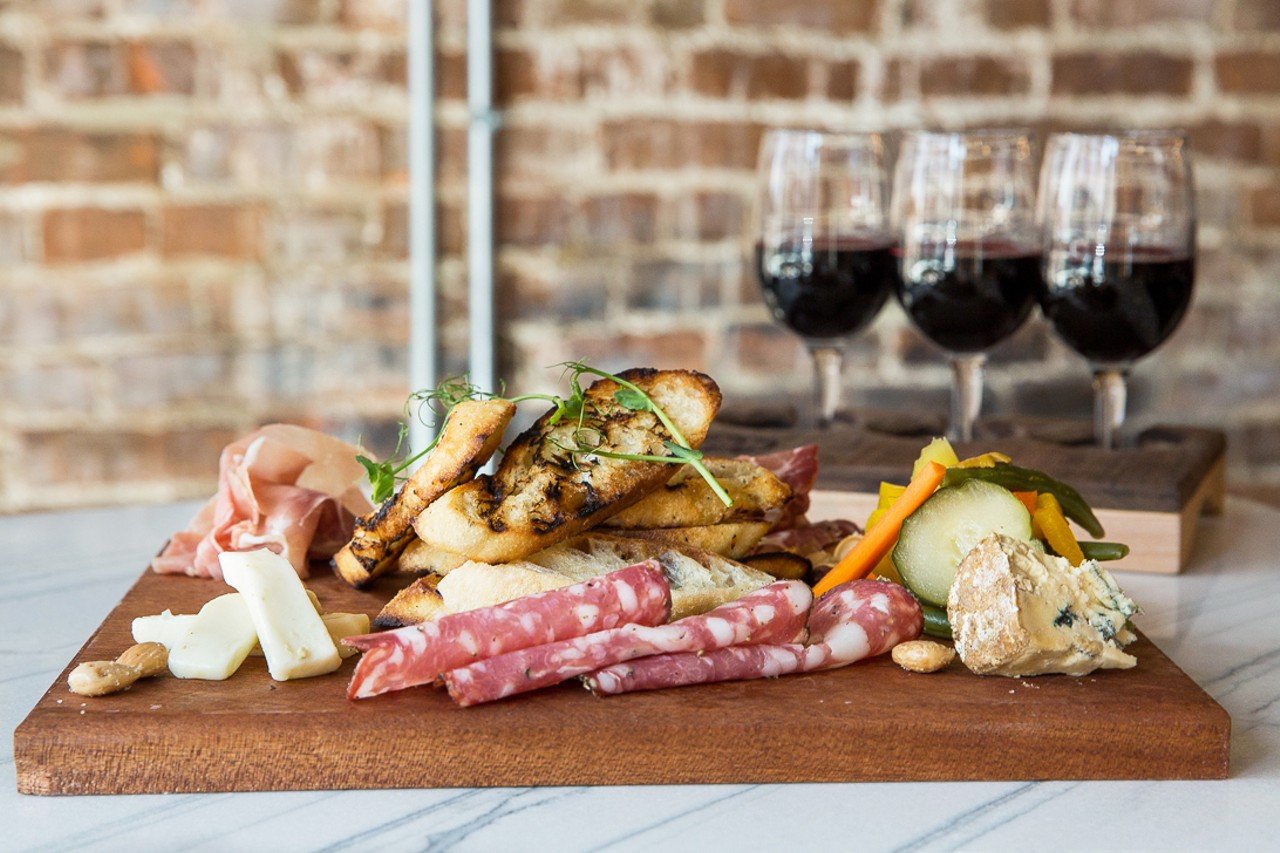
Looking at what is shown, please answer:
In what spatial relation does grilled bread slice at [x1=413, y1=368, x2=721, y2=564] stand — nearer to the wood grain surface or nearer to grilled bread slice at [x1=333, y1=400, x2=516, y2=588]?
grilled bread slice at [x1=333, y1=400, x2=516, y2=588]

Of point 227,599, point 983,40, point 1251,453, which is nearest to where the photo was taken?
point 227,599

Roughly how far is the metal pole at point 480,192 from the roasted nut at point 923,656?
4.72ft

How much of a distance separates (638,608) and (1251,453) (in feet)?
6.40

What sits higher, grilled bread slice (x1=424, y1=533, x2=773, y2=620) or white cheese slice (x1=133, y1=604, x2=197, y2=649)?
grilled bread slice (x1=424, y1=533, x2=773, y2=620)

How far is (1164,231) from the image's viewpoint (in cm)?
157

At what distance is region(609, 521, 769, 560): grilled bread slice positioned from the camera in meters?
1.12

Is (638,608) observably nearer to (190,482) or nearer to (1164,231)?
(1164,231)

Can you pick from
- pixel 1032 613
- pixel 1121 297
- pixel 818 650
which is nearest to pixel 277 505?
pixel 818 650

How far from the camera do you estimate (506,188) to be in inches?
93.9

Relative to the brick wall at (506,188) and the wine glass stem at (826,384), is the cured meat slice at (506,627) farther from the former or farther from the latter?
the brick wall at (506,188)

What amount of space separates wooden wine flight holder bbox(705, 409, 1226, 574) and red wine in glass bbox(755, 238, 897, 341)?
135 millimetres

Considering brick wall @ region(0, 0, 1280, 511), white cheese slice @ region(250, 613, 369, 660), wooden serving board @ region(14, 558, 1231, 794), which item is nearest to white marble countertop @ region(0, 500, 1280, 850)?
wooden serving board @ region(14, 558, 1231, 794)

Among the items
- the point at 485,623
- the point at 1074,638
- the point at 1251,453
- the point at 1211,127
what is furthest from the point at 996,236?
the point at 1251,453

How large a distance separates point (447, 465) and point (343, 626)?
0.13m
